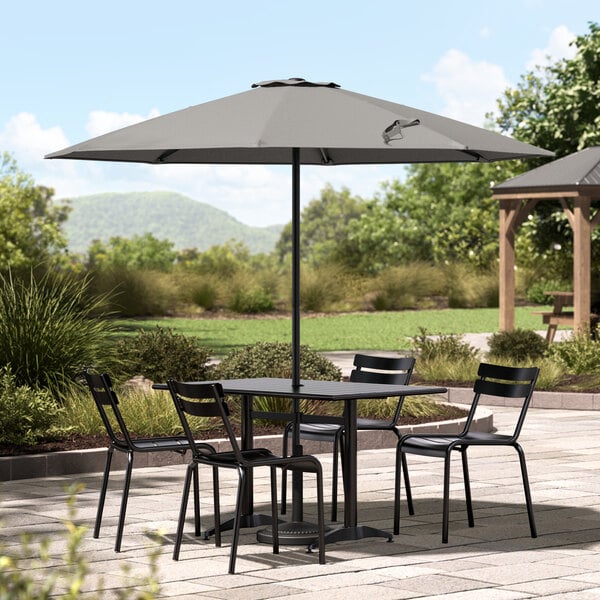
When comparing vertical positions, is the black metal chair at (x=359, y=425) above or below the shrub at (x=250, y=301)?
below

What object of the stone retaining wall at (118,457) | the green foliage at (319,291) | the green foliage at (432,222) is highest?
the green foliage at (432,222)

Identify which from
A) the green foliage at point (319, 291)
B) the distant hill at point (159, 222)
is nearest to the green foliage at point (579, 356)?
the green foliage at point (319, 291)

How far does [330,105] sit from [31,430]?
3965mm

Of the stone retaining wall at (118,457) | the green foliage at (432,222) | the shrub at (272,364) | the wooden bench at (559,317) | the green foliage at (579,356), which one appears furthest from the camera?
the green foliage at (432,222)

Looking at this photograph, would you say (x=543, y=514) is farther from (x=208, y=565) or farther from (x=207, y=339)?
(x=207, y=339)

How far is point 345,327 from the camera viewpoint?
2770 cm

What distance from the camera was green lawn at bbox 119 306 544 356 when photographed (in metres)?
23.5

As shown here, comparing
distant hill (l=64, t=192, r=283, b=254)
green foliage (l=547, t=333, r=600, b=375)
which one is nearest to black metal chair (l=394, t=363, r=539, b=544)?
green foliage (l=547, t=333, r=600, b=375)

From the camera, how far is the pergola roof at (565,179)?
1759 centimetres

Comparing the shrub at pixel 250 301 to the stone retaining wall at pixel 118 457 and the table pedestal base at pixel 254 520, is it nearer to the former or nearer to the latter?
the stone retaining wall at pixel 118 457

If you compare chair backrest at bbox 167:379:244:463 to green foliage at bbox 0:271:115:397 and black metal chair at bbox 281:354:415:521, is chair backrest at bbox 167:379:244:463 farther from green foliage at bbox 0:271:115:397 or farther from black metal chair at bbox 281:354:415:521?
green foliage at bbox 0:271:115:397

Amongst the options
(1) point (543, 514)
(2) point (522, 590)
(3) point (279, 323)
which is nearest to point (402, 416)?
(1) point (543, 514)

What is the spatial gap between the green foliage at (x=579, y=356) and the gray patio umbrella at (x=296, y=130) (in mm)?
7574

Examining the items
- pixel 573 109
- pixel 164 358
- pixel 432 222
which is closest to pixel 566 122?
pixel 573 109
